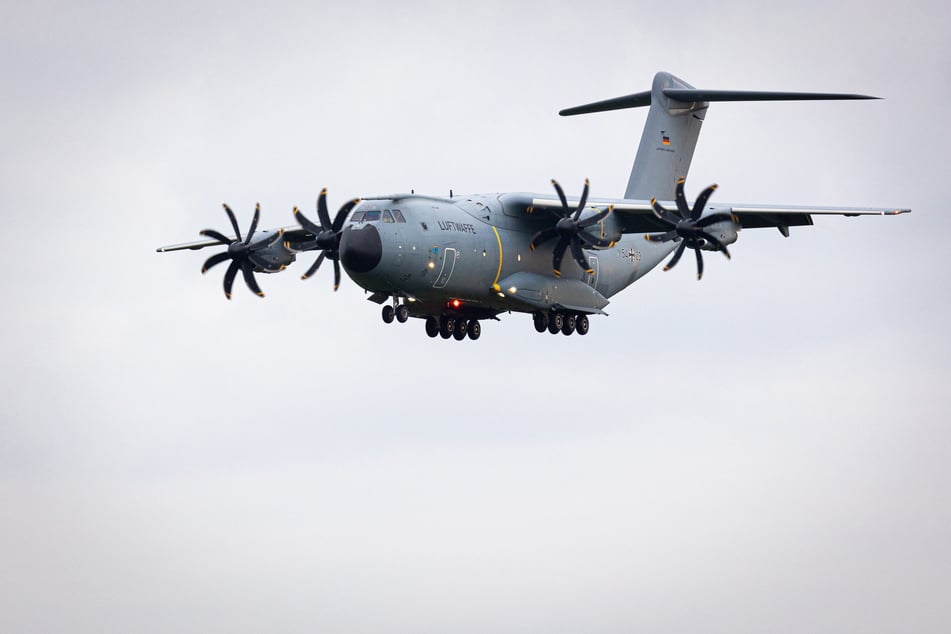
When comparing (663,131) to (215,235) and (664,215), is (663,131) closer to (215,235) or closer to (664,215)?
(664,215)

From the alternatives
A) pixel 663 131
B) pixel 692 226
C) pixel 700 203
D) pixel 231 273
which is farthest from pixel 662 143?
pixel 231 273

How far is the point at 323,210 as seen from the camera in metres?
32.6

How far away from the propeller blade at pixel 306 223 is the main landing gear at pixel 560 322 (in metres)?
5.93

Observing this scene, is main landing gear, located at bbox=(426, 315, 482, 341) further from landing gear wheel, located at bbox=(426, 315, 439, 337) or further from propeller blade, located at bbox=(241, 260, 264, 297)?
propeller blade, located at bbox=(241, 260, 264, 297)

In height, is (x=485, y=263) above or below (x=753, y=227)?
below

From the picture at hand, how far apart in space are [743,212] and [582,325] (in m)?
5.43

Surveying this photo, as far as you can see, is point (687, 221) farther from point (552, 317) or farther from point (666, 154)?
point (666, 154)

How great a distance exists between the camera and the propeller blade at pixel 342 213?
104ft

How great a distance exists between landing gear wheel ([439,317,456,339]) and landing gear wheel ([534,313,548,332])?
6.91 ft

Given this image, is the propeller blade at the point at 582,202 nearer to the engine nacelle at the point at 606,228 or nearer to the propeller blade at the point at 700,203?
the engine nacelle at the point at 606,228

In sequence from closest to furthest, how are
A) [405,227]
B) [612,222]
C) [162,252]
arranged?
1. [405,227]
2. [612,222]
3. [162,252]

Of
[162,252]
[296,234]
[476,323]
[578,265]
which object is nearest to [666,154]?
[578,265]

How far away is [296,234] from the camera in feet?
116

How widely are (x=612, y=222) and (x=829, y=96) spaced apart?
6.40 metres
